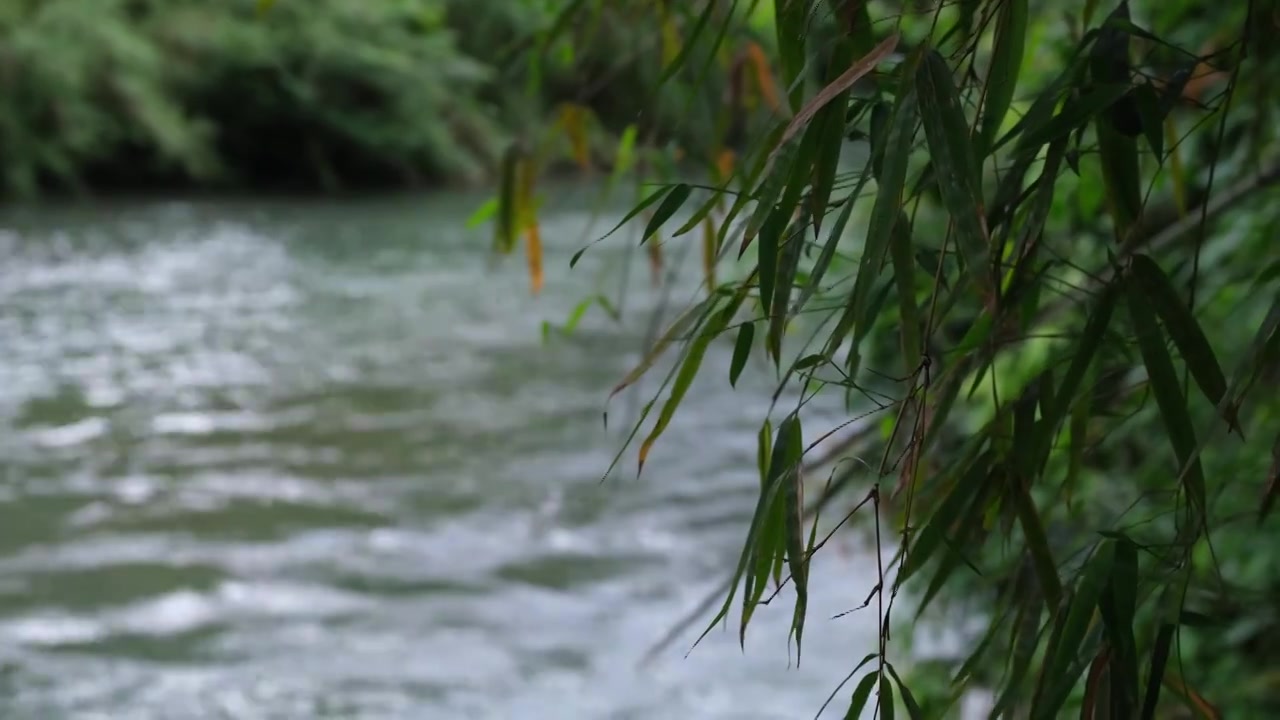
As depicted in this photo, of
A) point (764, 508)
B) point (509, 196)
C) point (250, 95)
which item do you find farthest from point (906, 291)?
point (250, 95)

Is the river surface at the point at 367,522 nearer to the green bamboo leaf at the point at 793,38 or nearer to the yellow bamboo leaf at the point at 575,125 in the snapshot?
the yellow bamboo leaf at the point at 575,125

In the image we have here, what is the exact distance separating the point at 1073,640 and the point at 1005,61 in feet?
1.16

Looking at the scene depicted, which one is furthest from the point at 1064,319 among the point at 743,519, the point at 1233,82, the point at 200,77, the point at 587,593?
the point at 200,77

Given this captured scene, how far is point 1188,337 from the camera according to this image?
2.87 feet

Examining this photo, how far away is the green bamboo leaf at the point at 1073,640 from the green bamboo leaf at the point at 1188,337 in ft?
0.40

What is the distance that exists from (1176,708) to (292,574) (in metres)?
2.31

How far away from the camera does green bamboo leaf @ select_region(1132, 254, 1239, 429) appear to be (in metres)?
0.88

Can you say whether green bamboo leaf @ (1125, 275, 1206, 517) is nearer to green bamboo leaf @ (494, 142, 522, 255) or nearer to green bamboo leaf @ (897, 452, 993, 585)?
green bamboo leaf @ (897, 452, 993, 585)

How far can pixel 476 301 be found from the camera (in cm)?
873

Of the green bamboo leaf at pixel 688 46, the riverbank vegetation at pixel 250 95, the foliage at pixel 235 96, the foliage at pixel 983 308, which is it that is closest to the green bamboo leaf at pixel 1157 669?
the foliage at pixel 983 308

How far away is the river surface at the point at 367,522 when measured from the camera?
3.21 metres

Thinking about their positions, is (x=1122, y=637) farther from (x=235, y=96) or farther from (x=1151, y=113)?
(x=235, y=96)

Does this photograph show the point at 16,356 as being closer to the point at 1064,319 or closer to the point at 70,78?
the point at 1064,319

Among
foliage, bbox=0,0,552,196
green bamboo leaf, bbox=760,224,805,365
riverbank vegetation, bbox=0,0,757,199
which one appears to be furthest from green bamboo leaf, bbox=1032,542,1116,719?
foliage, bbox=0,0,552,196
